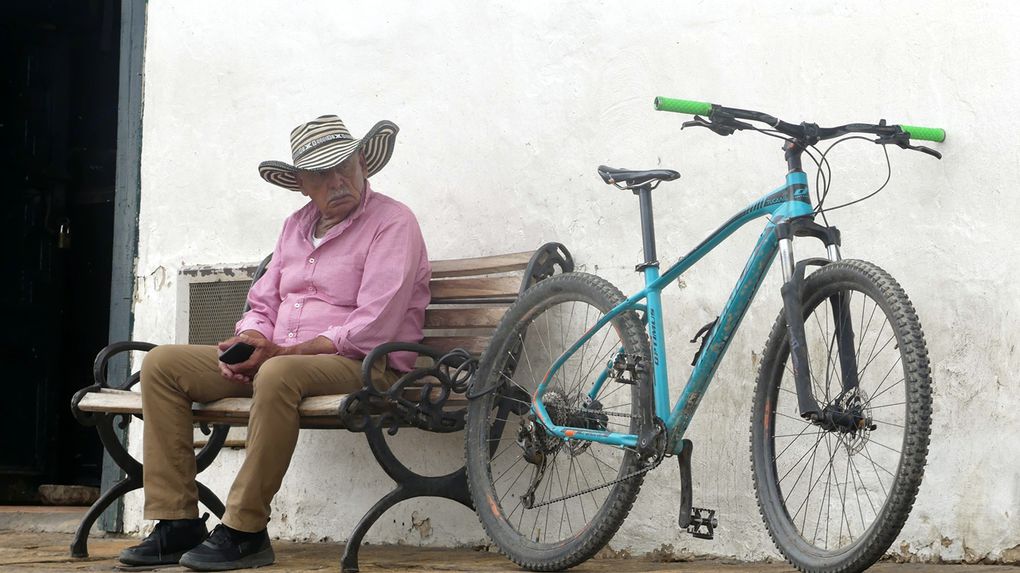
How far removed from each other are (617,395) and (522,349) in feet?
1.22

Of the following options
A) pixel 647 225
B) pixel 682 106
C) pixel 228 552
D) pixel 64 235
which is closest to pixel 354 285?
pixel 228 552

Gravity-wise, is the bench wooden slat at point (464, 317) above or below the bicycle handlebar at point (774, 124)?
below

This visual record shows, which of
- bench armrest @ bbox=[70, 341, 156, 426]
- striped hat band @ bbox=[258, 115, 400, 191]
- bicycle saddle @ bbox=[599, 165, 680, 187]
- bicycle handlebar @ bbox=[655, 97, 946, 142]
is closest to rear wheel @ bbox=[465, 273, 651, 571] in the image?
bicycle saddle @ bbox=[599, 165, 680, 187]

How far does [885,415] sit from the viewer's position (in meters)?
3.38

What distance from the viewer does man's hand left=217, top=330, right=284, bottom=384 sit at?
3.76m

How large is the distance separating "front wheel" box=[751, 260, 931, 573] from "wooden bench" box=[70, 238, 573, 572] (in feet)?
3.14

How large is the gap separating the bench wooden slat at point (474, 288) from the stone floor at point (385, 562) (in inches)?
32.6

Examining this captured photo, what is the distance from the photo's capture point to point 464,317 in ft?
13.3

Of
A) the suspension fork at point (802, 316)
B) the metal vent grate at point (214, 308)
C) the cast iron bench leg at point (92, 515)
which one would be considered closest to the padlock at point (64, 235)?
the metal vent grate at point (214, 308)

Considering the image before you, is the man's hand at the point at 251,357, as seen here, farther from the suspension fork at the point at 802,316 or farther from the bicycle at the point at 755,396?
the suspension fork at the point at 802,316

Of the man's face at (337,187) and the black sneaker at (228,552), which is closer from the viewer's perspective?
the black sneaker at (228,552)

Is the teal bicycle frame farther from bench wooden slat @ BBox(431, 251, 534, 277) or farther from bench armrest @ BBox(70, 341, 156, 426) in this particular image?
bench armrest @ BBox(70, 341, 156, 426)

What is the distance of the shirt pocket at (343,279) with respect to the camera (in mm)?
3918

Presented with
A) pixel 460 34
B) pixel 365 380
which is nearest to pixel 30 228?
pixel 460 34
